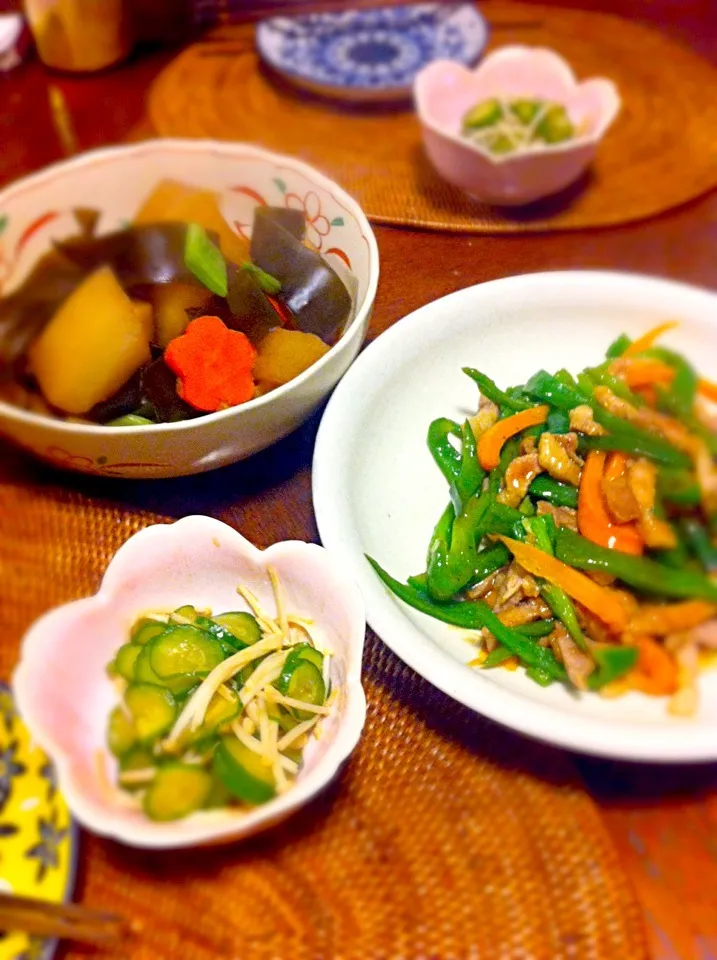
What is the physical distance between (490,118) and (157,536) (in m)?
0.93

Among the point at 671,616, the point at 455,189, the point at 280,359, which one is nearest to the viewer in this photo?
the point at 671,616

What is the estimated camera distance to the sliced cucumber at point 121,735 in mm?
A: 509

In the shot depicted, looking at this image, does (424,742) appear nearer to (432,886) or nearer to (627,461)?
(432,886)

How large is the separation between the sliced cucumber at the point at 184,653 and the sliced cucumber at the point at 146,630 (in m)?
0.02

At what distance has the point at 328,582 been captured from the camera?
2.07 feet

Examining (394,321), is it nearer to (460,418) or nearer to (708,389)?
(460,418)

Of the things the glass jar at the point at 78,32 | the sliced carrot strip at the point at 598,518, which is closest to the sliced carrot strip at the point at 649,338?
the sliced carrot strip at the point at 598,518

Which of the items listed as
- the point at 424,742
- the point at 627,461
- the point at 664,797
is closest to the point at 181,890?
the point at 424,742

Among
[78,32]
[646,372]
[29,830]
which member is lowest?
[29,830]

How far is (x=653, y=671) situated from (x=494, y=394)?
34cm

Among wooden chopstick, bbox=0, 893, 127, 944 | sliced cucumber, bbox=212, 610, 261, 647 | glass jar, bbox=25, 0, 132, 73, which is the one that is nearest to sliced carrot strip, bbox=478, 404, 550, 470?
sliced cucumber, bbox=212, 610, 261, 647

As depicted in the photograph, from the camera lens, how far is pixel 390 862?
57cm

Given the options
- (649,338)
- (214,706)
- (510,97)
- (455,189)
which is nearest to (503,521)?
(649,338)

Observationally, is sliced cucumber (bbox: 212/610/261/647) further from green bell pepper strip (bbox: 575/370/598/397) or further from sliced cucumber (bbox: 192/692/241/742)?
green bell pepper strip (bbox: 575/370/598/397)
